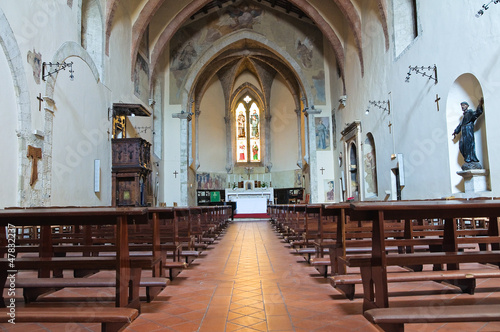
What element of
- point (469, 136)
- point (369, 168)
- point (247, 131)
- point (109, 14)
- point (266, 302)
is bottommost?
point (266, 302)

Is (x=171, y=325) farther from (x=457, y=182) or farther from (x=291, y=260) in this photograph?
(x=457, y=182)

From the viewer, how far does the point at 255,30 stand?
20984 mm

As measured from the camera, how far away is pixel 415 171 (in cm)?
1084

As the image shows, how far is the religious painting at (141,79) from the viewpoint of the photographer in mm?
16000

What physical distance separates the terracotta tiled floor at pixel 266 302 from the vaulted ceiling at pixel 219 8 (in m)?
10.6

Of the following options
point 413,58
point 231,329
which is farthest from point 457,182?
point 231,329

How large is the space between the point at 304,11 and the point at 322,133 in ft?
20.3

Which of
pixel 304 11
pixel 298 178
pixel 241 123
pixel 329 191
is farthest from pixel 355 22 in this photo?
pixel 241 123

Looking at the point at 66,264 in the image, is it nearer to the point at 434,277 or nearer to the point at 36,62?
the point at 434,277

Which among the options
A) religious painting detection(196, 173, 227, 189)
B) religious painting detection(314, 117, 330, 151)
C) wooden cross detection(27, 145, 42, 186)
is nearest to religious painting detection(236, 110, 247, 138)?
religious painting detection(196, 173, 227, 189)

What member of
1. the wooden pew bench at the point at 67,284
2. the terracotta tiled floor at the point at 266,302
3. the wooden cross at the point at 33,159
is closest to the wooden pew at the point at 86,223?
the wooden pew bench at the point at 67,284

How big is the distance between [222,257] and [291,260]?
43.0 inches

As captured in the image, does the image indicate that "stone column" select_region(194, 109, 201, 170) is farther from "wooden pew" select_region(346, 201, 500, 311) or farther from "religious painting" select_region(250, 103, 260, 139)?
"wooden pew" select_region(346, 201, 500, 311)

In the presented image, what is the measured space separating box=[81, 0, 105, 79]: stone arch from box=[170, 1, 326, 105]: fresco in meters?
8.43
